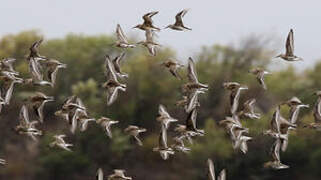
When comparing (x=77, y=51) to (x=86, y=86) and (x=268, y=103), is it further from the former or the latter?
(x=268, y=103)

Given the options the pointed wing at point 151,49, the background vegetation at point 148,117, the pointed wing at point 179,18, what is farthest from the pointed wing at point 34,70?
the background vegetation at point 148,117

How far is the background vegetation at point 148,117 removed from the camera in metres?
43.8

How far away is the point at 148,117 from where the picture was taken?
49.2 m

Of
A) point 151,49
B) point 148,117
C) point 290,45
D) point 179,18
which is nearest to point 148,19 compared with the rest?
point 179,18

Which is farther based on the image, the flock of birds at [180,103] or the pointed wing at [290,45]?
the flock of birds at [180,103]

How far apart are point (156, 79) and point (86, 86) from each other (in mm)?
5378

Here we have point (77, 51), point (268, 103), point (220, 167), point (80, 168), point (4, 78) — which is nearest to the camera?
point (4, 78)

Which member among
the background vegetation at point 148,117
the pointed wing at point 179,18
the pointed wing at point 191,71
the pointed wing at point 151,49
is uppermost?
the pointed wing at point 179,18

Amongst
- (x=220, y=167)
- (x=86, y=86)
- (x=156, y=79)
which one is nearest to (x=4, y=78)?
(x=220, y=167)

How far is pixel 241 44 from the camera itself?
171 feet

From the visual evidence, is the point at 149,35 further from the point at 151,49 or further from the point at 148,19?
the point at 148,19

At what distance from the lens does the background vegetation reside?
43781 millimetres

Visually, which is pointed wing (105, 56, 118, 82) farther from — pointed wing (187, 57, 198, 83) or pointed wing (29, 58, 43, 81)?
pointed wing (187, 57, 198, 83)

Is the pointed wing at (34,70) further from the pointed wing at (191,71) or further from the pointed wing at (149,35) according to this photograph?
the pointed wing at (191,71)
